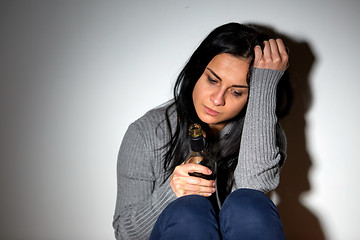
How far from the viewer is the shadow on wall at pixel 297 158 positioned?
1053 mm

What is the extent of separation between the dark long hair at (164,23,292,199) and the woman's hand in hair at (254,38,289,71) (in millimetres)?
21

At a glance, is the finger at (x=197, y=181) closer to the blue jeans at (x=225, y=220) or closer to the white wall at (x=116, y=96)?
the blue jeans at (x=225, y=220)

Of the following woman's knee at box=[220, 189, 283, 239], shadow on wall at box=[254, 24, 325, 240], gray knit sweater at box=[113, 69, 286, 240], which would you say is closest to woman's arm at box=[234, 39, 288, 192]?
gray knit sweater at box=[113, 69, 286, 240]

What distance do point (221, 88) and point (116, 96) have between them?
0.45 metres

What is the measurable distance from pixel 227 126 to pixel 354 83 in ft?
1.69

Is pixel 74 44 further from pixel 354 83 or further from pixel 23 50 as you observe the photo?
pixel 354 83

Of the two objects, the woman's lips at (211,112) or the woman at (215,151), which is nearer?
the woman at (215,151)

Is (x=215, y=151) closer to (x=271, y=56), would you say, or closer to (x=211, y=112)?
(x=211, y=112)

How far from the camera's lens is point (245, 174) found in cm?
81

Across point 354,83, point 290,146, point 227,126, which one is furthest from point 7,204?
point 354,83

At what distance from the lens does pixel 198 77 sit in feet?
2.97

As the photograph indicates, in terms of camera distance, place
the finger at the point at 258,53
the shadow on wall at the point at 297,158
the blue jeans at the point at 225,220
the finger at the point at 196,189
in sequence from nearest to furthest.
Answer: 1. the blue jeans at the point at 225,220
2. the finger at the point at 196,189
3. the finger at the point at 258,53
4. the shadow on wall at the point at 297,158

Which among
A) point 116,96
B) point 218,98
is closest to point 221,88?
point 218,98

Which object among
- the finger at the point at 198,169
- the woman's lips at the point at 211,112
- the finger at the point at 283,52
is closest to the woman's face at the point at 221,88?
the woman's lips at the point at 211,112
